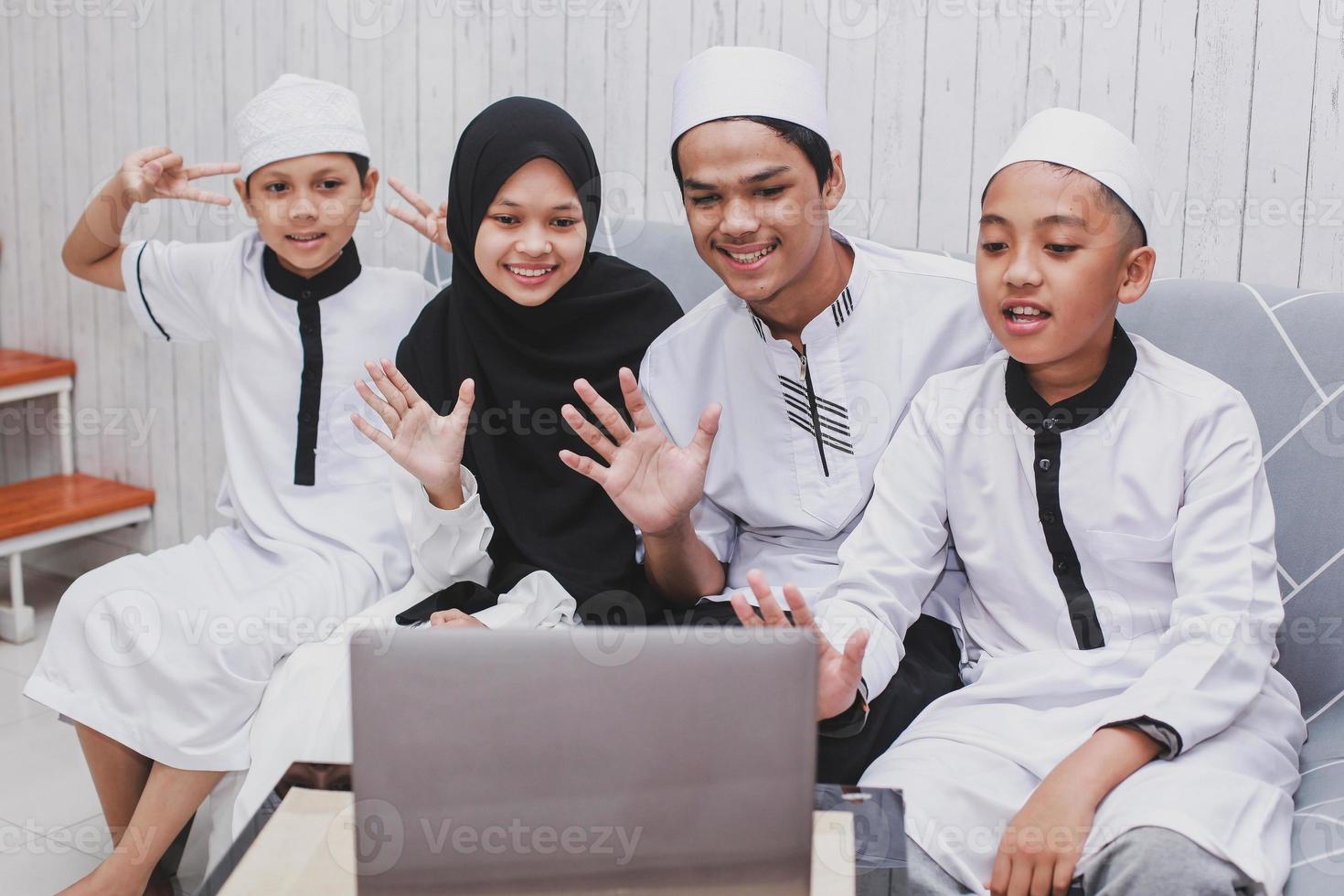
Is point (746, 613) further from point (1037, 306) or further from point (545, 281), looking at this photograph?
point (545, 281)

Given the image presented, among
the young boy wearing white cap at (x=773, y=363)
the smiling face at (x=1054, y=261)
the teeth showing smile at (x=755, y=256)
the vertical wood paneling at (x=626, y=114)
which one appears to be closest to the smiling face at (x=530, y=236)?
the young boy wearing white cap at (x=773, y=363)

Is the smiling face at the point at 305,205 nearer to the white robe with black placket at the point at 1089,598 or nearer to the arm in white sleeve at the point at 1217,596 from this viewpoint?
the white robe with black placket at the point at 1089,598

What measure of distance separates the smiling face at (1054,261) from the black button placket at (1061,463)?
5cm

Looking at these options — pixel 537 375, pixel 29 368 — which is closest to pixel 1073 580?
pixel 537 375

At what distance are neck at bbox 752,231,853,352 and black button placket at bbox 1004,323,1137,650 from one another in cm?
42

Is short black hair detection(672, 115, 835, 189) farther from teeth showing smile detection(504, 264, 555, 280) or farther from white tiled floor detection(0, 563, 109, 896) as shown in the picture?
white tiled floor detection(0, 563, 109, 896)

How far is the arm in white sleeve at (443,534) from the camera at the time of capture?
1948 mm

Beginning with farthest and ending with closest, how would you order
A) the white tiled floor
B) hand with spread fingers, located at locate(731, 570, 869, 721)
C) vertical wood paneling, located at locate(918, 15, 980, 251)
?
vertical wood paneling, located at locate(918, 15, 980, 251), the white tiled floor, hand with spread fingers, located at locate(731, 570, 869, 721)

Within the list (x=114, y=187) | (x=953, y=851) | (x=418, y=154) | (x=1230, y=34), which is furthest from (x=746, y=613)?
(x=418, y=154)

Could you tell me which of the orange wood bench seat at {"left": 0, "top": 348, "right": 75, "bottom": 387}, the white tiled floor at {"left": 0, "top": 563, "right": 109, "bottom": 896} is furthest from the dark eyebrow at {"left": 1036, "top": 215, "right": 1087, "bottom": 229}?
the orange wood bench seat at {"left": 0, "top": 348, "right": 75, "bottom": 387}

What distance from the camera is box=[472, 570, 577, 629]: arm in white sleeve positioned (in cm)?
191

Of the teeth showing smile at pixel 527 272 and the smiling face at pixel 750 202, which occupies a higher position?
the smiling face at pixel 750 202

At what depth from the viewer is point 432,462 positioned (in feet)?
6.23

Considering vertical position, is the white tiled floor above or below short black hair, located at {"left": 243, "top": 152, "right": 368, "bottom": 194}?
below
